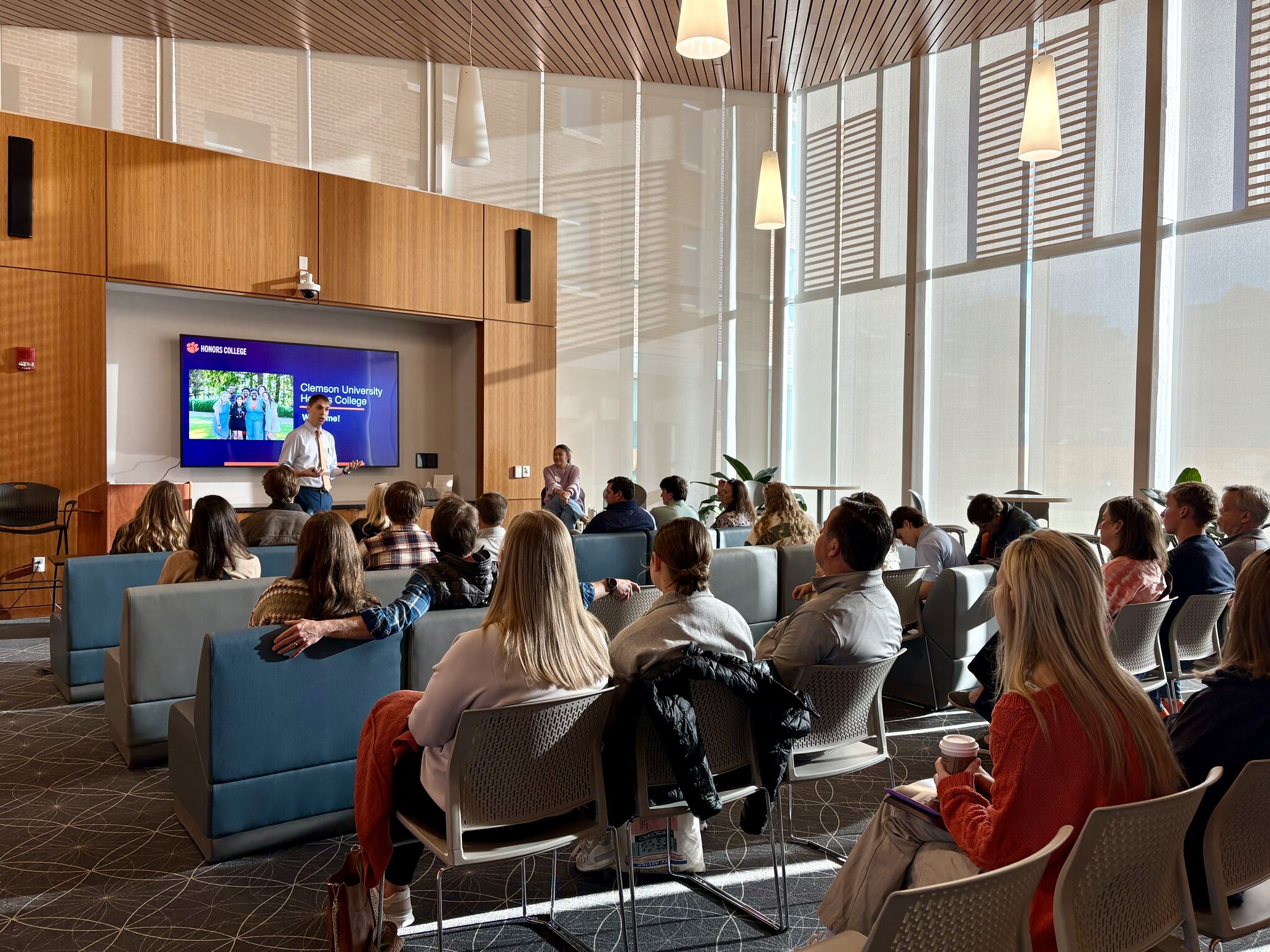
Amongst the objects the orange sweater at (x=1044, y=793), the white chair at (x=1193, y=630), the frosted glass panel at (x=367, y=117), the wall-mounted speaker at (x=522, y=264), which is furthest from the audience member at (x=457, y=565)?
the frosted glass panel at (x=367, y=117)

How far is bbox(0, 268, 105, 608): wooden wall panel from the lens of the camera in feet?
22.8

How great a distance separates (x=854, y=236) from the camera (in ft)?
33.9

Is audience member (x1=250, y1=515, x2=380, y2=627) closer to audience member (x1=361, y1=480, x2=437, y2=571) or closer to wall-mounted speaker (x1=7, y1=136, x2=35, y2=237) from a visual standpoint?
audience member (x1=361, y1=480, x2=437, y2=571)

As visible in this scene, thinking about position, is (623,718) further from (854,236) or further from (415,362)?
(854,236)

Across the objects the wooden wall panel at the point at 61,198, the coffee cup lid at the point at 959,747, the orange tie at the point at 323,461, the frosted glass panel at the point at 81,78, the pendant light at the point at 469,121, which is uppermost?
the frosted glass panel at the point at 81,78

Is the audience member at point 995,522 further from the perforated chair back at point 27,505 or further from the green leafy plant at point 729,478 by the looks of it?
the perforated chair back at point 27,505

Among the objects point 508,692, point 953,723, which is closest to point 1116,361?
point 953,723

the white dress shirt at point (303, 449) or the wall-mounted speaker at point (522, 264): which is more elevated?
the wall-mounted speaker at point (522, 264)

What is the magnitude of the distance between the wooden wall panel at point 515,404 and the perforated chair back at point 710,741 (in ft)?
23.5

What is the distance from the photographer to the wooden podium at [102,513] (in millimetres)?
7270

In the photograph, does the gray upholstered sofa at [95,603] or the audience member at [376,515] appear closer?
the gray upholstered sofa at [95,603]

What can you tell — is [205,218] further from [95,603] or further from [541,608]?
[541,608]

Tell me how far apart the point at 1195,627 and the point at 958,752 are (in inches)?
116

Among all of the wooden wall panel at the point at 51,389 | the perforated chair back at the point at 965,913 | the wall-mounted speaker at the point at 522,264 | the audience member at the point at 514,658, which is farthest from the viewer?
the wall-mounted speaker at the point at 522,264
